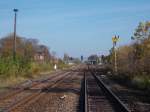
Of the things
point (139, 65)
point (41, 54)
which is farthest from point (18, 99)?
point (41, 54)

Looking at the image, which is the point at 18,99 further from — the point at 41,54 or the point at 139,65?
the point at 41,54

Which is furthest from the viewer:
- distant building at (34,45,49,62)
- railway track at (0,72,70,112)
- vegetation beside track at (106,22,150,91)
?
distant building at (34,45,49,62)

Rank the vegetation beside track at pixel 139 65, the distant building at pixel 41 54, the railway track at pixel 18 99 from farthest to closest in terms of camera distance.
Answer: the distant building at pixel 41 54 → the vegetation beside track at pixel 139 65 → the railway track at pixel 18 99

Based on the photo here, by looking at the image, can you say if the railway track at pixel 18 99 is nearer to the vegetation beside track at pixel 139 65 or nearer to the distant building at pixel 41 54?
the vegetation beside track at pixel 139 65

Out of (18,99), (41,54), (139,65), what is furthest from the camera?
(41,54)

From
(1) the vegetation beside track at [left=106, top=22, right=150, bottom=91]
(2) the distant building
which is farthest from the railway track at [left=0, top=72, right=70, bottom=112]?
(2) the distant building

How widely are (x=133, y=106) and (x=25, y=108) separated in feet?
14.8

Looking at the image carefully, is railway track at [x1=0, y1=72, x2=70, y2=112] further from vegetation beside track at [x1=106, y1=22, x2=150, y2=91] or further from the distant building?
the distant building

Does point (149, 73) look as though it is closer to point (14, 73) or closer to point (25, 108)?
point (14, 73)

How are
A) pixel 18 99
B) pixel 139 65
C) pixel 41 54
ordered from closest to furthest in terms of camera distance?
pixel 18 99, pixel 139 65, pixel 41 54

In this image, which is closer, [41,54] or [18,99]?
[18,99]

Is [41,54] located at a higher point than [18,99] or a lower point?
higher

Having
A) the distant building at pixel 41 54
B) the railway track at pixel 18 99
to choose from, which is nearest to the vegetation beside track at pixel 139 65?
the railway track at pixel 18 99

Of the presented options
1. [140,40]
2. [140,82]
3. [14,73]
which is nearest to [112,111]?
[140,82]
